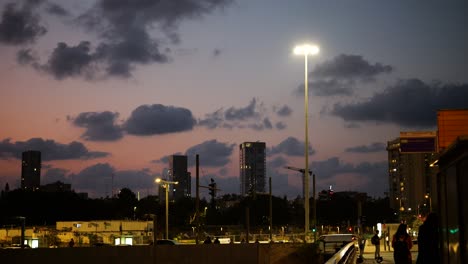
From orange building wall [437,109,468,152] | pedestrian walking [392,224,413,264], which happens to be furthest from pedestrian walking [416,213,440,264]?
orange building wall [437,109,468,152]

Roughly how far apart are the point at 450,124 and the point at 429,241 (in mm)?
12083

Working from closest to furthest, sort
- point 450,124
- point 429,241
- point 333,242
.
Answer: point 429,241 → point 450,124 → point 333,242

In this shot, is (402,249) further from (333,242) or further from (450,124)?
(333,242)

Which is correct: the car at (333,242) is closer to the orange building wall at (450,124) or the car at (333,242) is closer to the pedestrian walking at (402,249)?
the orange building wall at (450,124)

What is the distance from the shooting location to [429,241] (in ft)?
37.3

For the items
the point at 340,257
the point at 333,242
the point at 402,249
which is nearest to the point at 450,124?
the point at 340,257

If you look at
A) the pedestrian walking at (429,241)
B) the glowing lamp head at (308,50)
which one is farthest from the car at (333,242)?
the pedestrian walking at (429,241)

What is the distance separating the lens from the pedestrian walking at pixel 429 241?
1105cm

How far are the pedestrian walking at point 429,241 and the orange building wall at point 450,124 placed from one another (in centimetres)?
1152

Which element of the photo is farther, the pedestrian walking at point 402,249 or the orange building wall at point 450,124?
the orange building wall at point 450,124

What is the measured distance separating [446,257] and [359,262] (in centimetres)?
2476

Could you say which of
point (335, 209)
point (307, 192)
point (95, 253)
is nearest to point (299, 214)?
point (335, 209)

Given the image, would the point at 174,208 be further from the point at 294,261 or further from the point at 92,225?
the point at 294,261

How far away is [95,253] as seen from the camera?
33344mm
